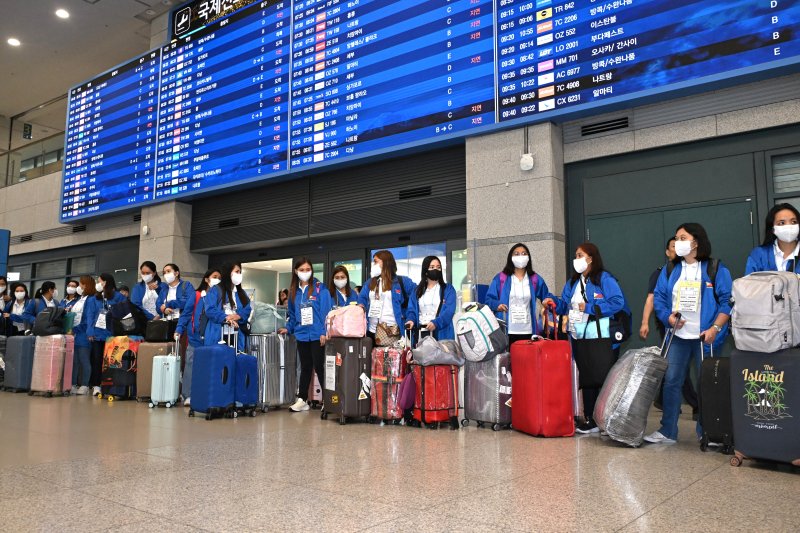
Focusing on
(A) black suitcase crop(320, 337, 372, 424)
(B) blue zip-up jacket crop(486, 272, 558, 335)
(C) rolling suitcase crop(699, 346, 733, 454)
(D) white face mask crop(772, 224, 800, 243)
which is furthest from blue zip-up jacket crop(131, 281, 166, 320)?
(D) white face mask crop(772, 224, 800, 243)

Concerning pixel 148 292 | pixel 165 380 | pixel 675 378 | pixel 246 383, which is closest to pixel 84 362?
pixel 148 292

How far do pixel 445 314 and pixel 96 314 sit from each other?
5.21 meters

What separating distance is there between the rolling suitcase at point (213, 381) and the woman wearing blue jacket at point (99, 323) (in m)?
2.88

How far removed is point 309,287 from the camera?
6.24 m

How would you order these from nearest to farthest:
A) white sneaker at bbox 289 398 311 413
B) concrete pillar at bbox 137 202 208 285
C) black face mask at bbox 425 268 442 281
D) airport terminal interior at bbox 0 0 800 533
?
airport terminal interior at bbox 0 0 800 533, black face mask at bbox 425 268 442 281, white sneaker at bbox 289 398 311 413, concrete pillar at bbox 137 202 208 285

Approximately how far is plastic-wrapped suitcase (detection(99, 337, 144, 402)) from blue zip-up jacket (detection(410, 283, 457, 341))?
376cm

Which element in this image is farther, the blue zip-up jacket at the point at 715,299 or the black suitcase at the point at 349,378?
the black suitcase at the point at 349,378

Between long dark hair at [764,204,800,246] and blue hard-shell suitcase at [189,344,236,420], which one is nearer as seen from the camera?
long dark hair at [764,204,800,246]

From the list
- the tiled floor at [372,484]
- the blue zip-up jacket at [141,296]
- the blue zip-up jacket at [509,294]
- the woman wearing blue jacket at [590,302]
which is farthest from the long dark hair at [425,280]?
the blue zip-up jacket at [141,296]

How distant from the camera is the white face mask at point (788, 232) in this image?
3719mm

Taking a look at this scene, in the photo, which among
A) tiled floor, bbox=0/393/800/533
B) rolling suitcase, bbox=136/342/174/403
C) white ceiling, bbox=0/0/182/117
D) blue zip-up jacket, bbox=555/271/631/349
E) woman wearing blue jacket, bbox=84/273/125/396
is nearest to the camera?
tiled floor, bbox=0/393/800/533

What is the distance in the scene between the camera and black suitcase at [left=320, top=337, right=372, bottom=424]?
5211mm

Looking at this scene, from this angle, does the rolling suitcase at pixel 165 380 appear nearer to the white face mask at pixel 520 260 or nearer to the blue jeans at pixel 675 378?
the white face mask at pixel 520 260

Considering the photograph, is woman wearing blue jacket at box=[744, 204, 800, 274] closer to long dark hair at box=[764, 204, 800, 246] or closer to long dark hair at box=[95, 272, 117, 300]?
long dark hair at box=[764, 204, 800, 246]
